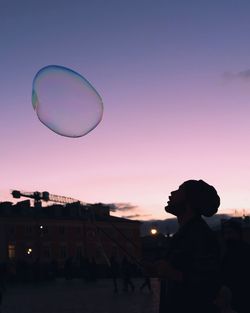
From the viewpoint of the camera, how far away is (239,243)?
569 cm

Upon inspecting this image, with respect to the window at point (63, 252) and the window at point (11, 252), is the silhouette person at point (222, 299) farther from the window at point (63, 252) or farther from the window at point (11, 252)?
the window at point (63, 252)

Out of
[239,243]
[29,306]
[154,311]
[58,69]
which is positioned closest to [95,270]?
[29,306]

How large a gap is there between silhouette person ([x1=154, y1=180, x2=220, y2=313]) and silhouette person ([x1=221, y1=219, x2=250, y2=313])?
201 cm

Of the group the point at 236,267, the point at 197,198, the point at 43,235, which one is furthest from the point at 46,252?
the point at 197,198

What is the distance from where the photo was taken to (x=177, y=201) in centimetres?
367

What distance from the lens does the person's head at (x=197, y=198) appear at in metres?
3.63

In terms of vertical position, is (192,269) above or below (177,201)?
below

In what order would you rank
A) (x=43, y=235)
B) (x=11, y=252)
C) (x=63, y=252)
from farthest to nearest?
(x=63, y=252) < (x=43, y=235) < (x=11, y=252)

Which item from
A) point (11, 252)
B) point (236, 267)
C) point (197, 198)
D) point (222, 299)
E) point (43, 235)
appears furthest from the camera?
point (43, 235)

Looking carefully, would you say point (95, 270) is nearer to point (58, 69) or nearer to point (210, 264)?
point (58, 69)

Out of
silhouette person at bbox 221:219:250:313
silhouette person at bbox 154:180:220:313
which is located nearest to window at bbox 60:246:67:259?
silhouette person at bbox 221:219:250:313

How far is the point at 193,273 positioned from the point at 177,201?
1.52 ft

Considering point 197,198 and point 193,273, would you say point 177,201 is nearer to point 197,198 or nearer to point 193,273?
point 197,198

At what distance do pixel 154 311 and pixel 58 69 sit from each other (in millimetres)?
9673
